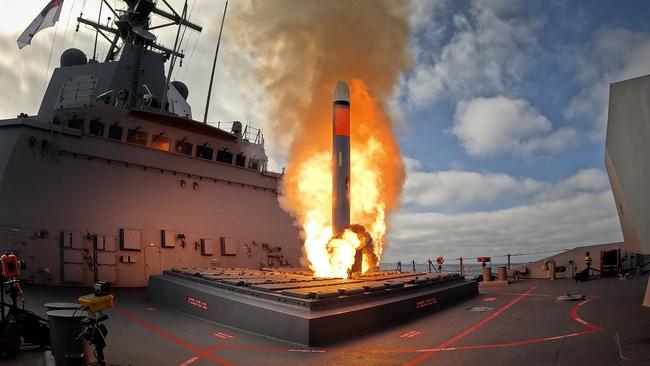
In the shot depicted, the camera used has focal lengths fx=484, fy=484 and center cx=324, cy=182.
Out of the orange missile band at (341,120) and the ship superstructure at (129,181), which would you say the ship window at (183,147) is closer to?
the ship superstructure at (129,181)

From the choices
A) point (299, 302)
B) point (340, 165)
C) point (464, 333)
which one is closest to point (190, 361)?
point (299, 302)

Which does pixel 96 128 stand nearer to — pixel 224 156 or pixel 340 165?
pixel 224 156

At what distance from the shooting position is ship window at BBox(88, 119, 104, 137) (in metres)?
18.3

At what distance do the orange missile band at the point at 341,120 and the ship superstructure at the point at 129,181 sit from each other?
24.2 feet

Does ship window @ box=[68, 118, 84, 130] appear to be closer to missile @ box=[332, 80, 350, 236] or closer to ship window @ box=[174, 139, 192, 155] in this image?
ship window @ box=[174, 139, 192, 155]

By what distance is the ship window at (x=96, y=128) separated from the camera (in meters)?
18.3

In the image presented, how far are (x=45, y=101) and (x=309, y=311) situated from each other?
64.6 feet

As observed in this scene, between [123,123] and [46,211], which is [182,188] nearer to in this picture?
[123,123]

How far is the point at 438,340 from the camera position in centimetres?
928

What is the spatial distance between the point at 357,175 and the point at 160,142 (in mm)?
8604

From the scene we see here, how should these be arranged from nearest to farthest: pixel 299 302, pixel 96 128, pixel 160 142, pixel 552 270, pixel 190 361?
pixel 190 361
pixel 299 302
pixel 96 128
pixel 160 142
pixel 552 270

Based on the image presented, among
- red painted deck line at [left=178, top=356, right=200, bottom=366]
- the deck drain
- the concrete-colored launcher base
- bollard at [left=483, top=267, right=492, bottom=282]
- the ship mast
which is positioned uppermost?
the ship mast

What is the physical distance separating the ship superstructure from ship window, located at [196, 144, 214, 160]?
0.05 m

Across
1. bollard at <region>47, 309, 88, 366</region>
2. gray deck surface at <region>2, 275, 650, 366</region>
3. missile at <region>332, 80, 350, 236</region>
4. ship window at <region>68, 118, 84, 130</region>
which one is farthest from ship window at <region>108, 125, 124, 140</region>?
bollard at <region>47, 309, 88, 366</region>
